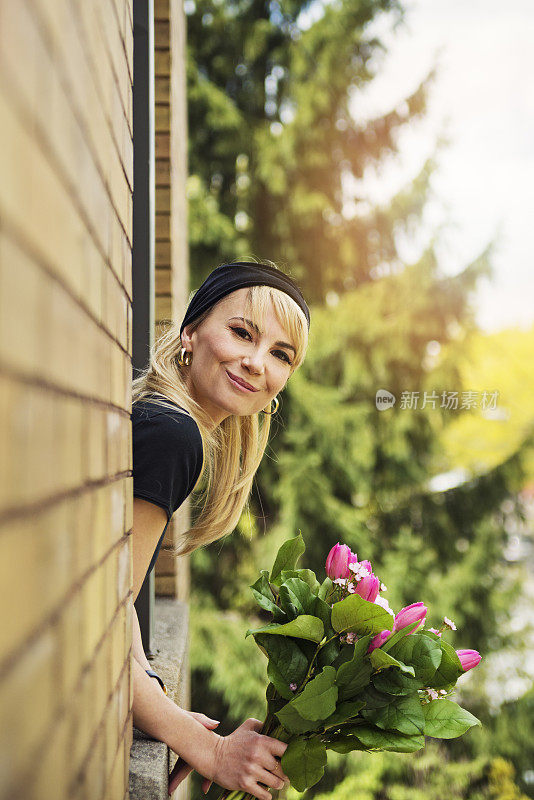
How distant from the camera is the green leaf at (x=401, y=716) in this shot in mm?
1273

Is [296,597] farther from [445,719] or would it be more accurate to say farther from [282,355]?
[282,355]

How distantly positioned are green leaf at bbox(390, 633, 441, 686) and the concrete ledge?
1.66ft

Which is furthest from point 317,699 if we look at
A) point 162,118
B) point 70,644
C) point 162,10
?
point 162,10

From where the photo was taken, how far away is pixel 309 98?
5.97m

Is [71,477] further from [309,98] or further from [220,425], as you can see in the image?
[309,98]

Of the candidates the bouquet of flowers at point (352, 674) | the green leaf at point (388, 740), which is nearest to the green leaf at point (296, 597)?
the bouquet of flowers at point (352, 674)

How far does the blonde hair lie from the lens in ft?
5.74

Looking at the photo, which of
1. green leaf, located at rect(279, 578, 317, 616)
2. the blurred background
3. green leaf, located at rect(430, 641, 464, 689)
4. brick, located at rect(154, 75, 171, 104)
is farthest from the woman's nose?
the blurred background

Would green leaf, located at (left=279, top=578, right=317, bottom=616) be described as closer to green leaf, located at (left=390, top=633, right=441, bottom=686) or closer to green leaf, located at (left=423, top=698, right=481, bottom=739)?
green leaf, located at (left=390, top=633, right=441, bottom=686)

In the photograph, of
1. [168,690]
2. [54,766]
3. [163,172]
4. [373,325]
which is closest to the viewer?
[54,766]

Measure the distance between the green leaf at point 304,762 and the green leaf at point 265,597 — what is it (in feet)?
0.78

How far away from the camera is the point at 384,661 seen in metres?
1.25

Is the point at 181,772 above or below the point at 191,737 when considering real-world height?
below

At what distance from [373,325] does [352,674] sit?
4920 millimetres
